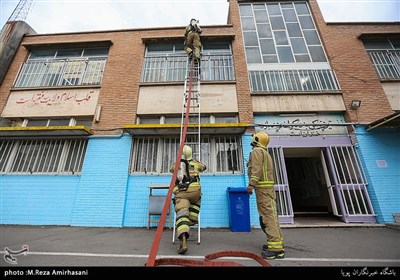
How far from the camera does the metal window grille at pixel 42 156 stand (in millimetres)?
5949

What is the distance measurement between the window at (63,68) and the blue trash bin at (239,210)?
6.67 m

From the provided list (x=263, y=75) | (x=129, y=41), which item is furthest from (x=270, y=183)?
(x=129, y=41)

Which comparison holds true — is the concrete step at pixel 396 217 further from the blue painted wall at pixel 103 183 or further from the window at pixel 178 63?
the blue painted wall at pixel 103 183

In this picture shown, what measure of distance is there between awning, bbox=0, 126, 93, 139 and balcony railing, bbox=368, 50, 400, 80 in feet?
36.2

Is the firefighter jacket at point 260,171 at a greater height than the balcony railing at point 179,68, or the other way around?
the balcony railing at point 179,68

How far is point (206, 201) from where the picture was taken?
529cm

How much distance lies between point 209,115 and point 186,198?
13.3 feet

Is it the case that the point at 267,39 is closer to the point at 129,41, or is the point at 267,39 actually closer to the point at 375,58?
the point at 375,58

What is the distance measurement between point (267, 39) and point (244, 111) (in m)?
4.09

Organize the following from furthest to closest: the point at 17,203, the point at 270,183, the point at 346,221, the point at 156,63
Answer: the point at 156,63, the point at 17,203, the point at 346,221, the point at 270,183

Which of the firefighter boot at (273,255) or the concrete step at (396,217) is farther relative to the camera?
the concrete step at (396,217)

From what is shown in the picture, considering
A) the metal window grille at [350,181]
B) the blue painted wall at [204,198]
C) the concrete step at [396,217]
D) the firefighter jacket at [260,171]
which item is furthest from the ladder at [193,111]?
the concrete step at [396,217]

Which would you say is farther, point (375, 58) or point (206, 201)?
point (375, 58)

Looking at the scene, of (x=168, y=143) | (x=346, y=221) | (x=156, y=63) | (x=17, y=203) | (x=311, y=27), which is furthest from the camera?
(x=311, y=27)
